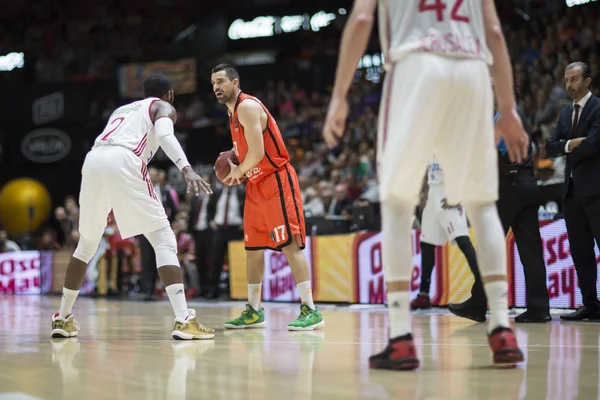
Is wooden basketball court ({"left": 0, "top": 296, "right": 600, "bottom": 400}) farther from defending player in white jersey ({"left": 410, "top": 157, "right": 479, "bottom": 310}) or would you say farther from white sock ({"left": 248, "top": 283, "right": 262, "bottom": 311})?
defending player in white jersey ({"left": 410, "top": 157, "right": 479, "bottom": 310})

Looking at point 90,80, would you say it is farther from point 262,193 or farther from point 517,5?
point 262,193

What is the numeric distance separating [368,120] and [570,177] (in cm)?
1027

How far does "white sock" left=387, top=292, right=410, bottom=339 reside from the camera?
367cm

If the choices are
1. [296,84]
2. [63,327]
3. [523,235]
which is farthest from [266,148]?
[296,84]

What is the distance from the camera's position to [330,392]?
10.0 feet

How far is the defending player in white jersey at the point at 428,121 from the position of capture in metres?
3.60

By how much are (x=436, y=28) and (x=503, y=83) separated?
0.49 meters

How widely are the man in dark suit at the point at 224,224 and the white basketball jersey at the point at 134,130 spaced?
22.1 ft

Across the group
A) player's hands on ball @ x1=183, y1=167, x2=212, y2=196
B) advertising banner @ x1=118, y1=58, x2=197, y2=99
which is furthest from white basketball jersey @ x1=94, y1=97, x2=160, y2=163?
advertising banner @ x1=118, y1=58, x2=197, y2=99

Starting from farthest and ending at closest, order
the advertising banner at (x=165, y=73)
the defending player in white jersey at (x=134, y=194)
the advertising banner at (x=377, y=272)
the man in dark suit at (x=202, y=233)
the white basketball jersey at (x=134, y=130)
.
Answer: the advertising banner at (x=165, y=73)
the man in dark suit at (x=202, y=233)
the advertising banner at (x=377, y=272)
the white basketball jersey at (x=134, y=130)
the defending player in white jersey at (x=134, y=194)

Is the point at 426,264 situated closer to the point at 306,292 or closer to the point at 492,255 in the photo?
the point at 306,292

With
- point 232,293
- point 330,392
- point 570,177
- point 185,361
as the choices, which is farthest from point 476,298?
point 232,293

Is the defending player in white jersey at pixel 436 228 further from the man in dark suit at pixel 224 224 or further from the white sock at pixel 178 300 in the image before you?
the man in dark suit at pixel 224 224

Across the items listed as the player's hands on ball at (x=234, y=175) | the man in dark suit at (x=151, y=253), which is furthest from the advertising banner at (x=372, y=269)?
the man in dark suit at (x=151, y=253)
